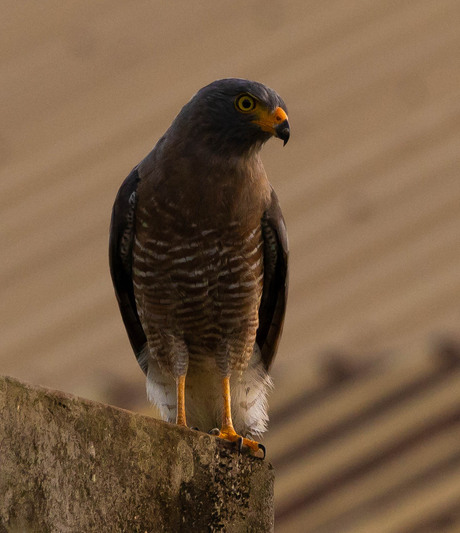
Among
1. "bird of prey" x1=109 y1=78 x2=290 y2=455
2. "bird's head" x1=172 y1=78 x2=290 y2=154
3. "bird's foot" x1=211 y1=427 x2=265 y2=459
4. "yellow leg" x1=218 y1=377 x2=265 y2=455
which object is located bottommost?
"bird's foot" x1=211 y1=427 x2=265 y2=459

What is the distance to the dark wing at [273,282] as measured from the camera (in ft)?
15.8

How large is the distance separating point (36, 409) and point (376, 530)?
162 inches

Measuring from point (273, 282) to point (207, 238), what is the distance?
57cm

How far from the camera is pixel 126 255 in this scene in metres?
4.95

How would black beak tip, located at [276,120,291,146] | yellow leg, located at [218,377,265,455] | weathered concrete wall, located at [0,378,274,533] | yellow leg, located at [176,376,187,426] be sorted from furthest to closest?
yellow leg, located at [176,376,187,426] → black beak tip, located at [276,120,291,146] → yellow leg, located at [218,377,265,455] → weathered concrete wall, located at [0,378,274,533]

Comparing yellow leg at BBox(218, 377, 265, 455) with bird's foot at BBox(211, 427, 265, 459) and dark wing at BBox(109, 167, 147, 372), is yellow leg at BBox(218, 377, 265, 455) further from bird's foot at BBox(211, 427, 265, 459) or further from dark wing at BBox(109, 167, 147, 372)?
dark wing at BBox(109, 167, 147, 372)

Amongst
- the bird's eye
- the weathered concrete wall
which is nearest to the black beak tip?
the bird's eye

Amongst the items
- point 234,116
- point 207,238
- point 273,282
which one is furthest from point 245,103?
point 273,282

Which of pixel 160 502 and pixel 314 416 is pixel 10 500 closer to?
pixel 160 502

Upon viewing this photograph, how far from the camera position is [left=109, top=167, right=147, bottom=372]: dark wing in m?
4.80

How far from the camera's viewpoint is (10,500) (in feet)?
9.02

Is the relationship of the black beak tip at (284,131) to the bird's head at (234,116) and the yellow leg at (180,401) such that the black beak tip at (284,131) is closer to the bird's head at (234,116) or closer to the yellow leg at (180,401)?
the bird's head at (234,116)

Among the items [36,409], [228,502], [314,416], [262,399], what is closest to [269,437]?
[314,416]

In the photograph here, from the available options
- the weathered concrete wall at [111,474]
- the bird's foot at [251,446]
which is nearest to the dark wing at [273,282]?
the bird's foot at [251,446]
